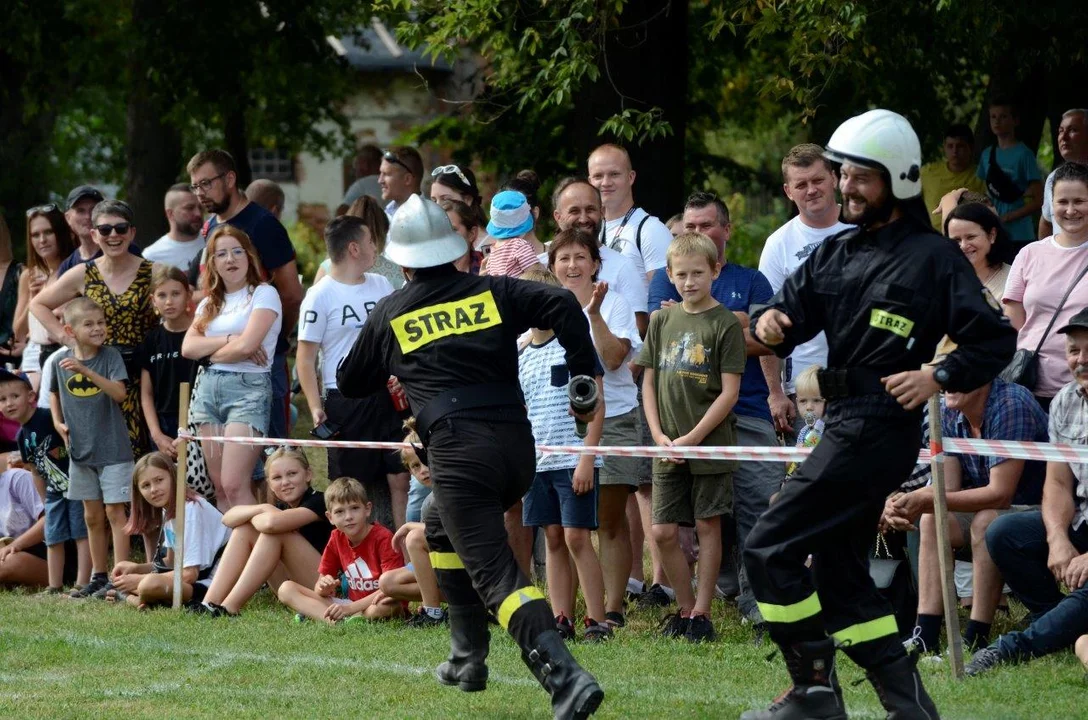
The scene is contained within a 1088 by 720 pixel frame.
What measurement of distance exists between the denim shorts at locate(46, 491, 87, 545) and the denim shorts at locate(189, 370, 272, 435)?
4.44 ft

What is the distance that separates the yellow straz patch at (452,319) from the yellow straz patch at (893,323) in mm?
1534

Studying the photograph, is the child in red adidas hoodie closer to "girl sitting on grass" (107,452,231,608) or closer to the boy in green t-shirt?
"girl sitting on grass" (107,452,231,608)

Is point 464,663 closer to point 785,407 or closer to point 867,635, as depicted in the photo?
point 867,635

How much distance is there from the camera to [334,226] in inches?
380

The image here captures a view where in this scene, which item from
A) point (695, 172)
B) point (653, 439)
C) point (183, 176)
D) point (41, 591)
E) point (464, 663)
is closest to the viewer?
point (464, 663)

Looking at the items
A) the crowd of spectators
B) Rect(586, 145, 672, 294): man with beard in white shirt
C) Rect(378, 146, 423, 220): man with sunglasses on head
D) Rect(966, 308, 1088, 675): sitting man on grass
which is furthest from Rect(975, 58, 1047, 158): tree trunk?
Rect(966, 308, 1088, 675): sitting man on grass

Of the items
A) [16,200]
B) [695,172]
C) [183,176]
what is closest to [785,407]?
[695,172]

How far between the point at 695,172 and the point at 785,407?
9520mm

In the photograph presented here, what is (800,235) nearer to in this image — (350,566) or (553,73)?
(553,73)

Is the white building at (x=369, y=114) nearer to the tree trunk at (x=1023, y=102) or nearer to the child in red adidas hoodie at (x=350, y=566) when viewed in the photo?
the tree trunk at (x=1023, y=102)

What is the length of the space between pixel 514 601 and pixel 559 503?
2123 millimetres

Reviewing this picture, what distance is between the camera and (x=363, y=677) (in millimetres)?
7203

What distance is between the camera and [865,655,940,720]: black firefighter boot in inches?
225

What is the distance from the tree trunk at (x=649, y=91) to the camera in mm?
12797
